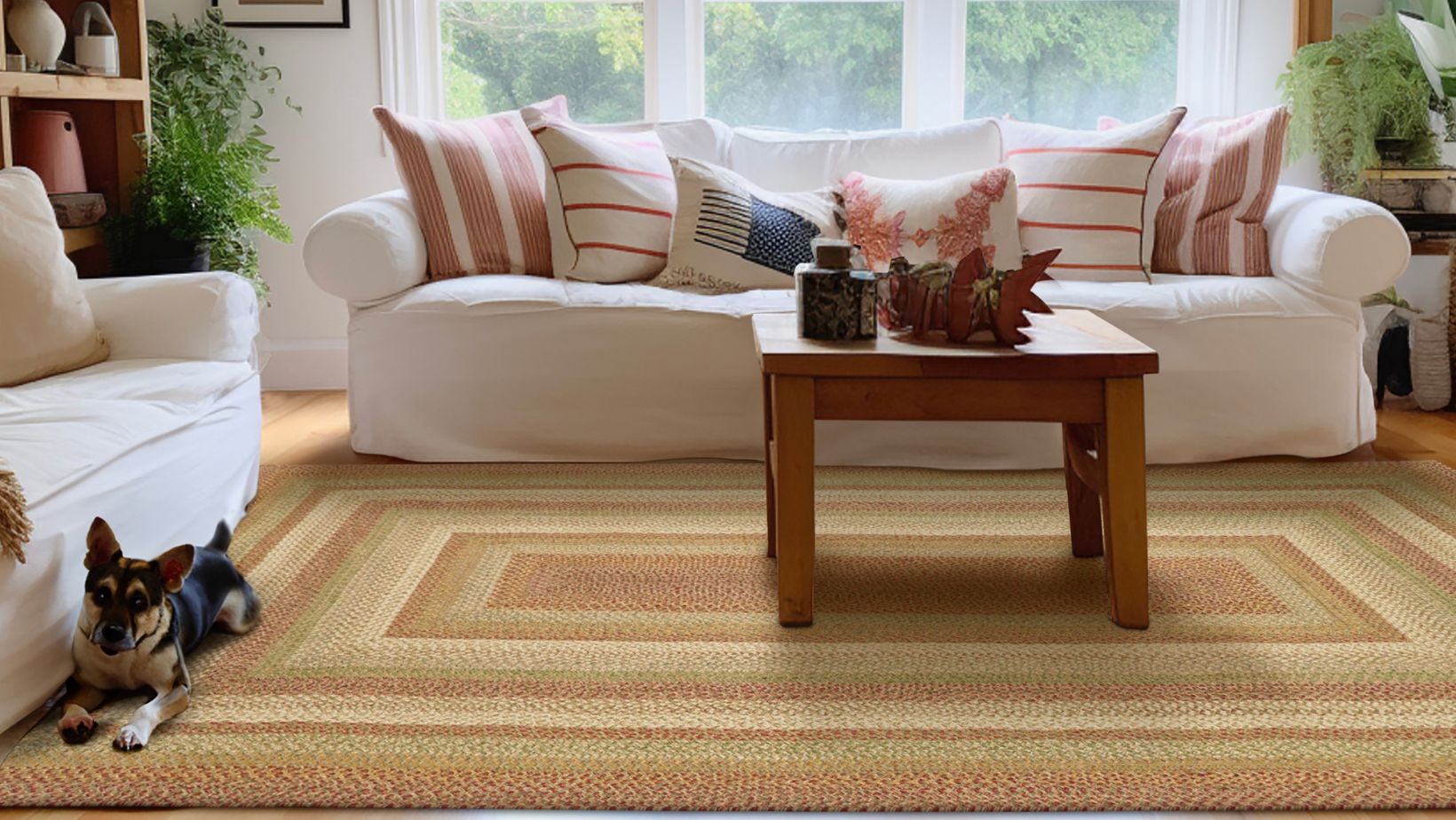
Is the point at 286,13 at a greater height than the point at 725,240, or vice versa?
the point at 286,13

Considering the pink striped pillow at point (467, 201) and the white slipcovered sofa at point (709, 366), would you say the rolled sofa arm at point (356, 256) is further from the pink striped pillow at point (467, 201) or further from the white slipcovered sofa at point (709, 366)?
the pink striped pillow at point (467, 201)

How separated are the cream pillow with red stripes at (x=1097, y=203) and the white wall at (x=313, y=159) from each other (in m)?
2.09

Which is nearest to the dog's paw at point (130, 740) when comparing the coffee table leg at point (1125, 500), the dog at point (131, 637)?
the dog at point (131, 637)

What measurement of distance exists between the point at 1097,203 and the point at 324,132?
2.44 meters

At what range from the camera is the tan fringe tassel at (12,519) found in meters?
1.91

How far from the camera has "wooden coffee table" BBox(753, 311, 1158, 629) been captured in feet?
7.53

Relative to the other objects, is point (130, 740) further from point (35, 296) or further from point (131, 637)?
point (35, 296)

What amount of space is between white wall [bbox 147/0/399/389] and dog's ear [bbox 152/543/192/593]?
2.79 m

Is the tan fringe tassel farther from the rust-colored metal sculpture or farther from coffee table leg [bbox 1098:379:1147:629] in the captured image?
coffee table leg [bbox 1098:379:1147:629]

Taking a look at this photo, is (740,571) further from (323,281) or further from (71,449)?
(323,281)

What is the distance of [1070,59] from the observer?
4750mm

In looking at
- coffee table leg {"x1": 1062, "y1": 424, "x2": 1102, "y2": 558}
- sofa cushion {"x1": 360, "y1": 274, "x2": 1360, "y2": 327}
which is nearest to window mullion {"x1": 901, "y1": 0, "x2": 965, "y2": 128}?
sofa cushion {"x1": 360, "y1": 274, "x2": 1360, "y2": 327}

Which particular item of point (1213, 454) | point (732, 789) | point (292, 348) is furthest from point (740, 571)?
point (292, 348)

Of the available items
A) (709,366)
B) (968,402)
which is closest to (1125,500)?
(968,402)
